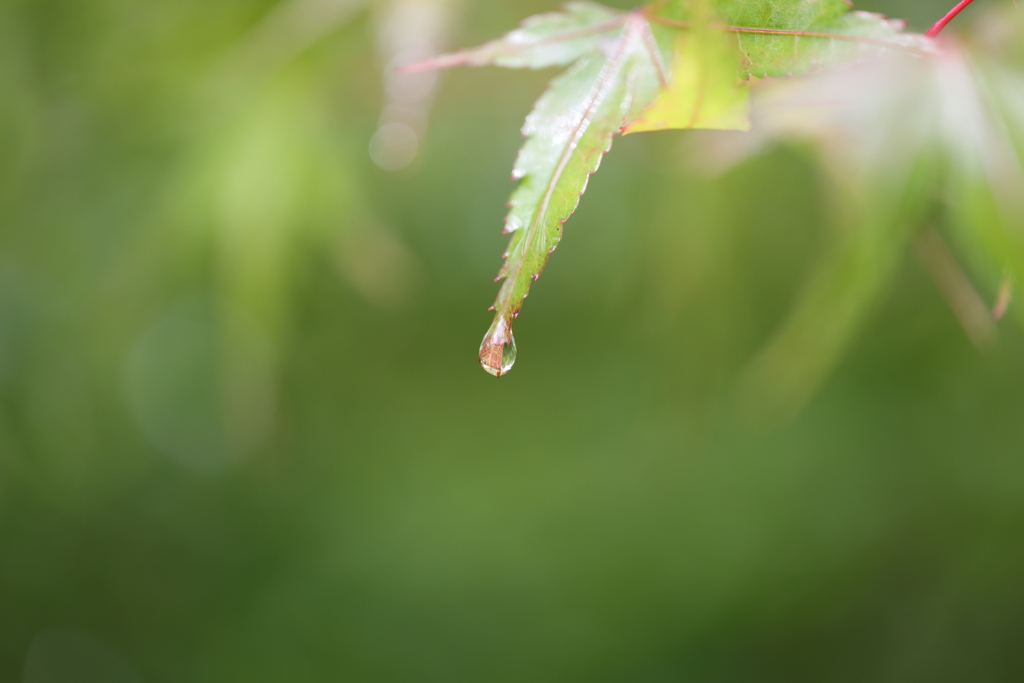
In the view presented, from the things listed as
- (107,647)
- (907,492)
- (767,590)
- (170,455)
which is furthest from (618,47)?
(107,647)

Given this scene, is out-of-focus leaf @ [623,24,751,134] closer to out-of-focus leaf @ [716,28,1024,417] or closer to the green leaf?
the green leaf

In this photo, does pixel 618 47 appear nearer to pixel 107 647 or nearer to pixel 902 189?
pixel 902 189

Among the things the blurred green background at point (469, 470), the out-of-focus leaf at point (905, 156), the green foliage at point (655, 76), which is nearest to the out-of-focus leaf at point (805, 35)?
the green foliage at point (655, 76)

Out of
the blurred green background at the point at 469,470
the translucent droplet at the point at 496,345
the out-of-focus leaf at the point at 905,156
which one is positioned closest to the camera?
the translucent droplet at the point at 496,345

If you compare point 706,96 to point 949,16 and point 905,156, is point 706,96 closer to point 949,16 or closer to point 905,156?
point 949,16

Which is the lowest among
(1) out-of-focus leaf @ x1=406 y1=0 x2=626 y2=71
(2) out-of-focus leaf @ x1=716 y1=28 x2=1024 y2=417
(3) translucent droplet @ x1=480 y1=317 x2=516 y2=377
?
(3) translucent droplet @ x1=480 y1=317 x2=516 y2=377

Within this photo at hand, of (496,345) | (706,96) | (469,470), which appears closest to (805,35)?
(706,96)

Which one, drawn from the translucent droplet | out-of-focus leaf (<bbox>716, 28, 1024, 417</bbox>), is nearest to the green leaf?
the translucent droplet

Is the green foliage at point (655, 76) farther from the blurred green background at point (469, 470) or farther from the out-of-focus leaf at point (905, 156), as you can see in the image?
the blurred green background at point (469, 470)
